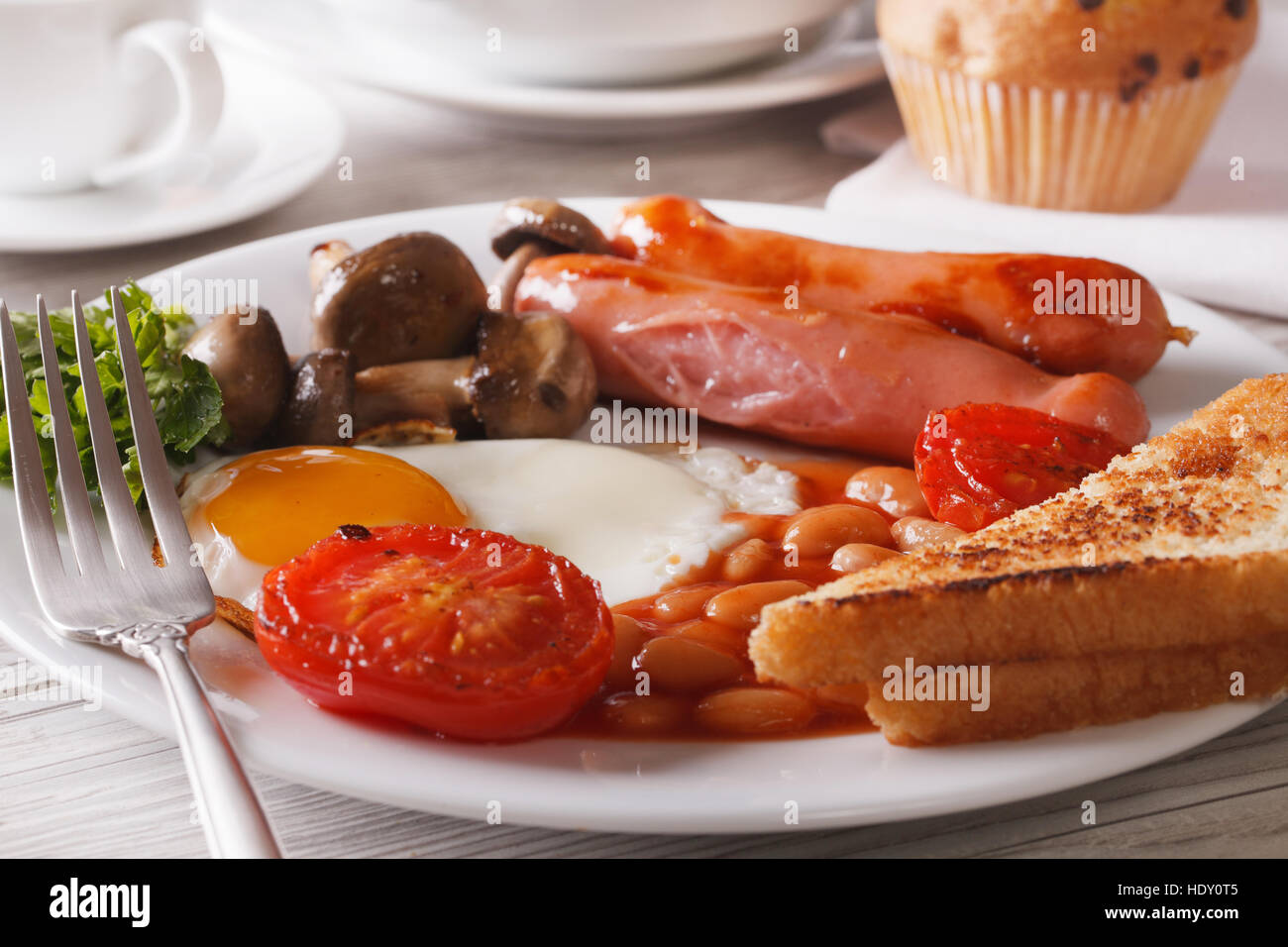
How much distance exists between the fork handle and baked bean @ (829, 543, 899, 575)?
2.77 feet

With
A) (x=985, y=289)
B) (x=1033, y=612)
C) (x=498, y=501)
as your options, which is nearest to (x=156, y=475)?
(x=498, y=501)

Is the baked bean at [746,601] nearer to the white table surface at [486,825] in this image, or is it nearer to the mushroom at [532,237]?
the white table surface at [486,825]

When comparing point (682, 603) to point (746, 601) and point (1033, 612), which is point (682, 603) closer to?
point (746, 601)

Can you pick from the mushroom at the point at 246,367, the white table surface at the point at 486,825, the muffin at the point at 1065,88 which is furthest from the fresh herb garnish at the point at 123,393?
the muffin at the point at 1065,88

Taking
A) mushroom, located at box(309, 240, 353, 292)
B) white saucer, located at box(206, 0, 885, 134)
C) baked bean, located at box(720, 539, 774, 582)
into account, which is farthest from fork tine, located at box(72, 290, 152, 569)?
white saucer, located at box(206, 0, 885, 134)

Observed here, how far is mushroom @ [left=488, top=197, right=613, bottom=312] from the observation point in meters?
2.36

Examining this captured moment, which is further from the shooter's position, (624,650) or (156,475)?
(156,475)

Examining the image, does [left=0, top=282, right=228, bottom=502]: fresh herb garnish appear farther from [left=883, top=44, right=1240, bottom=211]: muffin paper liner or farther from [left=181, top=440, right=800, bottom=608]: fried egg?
[left=883, top=44, right=1240, bottom=211]: muffin paper liner

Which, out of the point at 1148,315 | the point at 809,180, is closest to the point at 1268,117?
the point at 809,180

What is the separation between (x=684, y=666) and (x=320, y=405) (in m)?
0.80

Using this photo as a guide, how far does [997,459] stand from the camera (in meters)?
1.80

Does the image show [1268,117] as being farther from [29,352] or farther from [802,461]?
[29,352]

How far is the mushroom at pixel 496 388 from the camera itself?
2.05 m

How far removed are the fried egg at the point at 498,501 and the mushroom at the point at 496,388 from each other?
64mm
